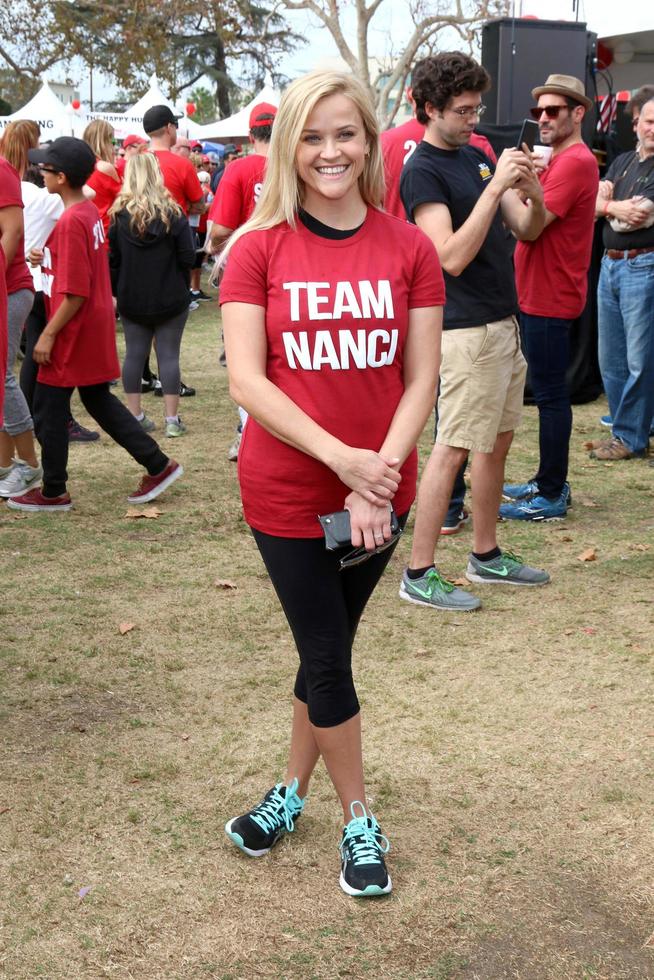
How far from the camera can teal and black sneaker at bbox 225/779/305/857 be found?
3104 millimetres

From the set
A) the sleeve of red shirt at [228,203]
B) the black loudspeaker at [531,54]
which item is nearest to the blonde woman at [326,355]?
the sleeve of red shirt at [228,203]

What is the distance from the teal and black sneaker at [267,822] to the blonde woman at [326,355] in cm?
40

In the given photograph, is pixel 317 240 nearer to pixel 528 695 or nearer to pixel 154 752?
pixel 154 752

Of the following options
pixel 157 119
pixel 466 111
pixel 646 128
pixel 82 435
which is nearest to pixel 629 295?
pixel 646 128

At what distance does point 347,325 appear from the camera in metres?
2.61

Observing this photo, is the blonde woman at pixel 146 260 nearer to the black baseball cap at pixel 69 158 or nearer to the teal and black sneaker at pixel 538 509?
the black baseball cap at pixel 69 158

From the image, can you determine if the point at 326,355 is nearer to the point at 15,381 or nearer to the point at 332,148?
the point at 332,148

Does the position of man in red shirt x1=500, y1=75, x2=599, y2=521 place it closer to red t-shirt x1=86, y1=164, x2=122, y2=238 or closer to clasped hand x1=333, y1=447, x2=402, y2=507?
clasped hand x1=333, y1=447, x2=402, y2=507

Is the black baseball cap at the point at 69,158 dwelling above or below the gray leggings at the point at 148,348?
above

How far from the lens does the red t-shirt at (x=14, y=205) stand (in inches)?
216

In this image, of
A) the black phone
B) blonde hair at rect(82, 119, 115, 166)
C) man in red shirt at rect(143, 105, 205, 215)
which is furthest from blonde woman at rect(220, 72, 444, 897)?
blonde hair at rect(82, 119, 115, 166)

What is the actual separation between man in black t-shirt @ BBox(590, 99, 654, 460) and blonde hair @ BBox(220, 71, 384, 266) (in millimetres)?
4859

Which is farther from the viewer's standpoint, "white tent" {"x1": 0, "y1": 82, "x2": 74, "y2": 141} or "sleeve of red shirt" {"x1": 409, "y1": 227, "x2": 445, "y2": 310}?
"white tent" {"x1": 0, "y1": 82, "x2": 74, "y2": 141}

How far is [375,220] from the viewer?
2766 mm
